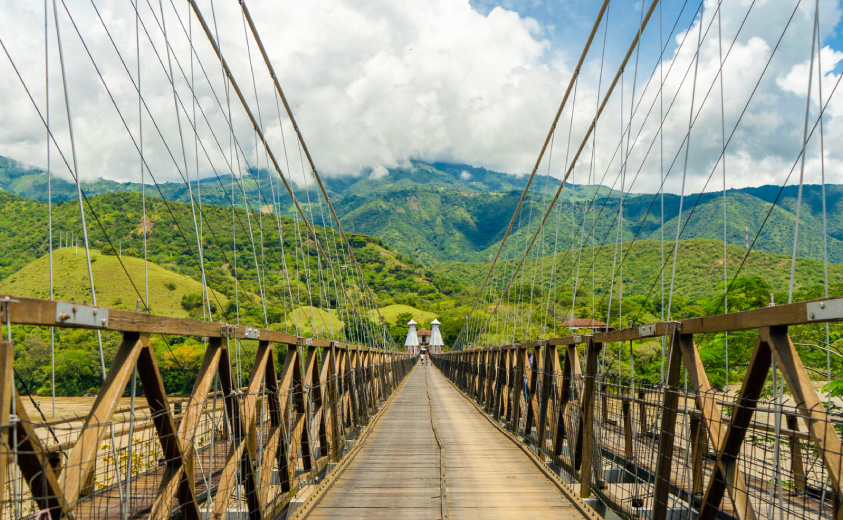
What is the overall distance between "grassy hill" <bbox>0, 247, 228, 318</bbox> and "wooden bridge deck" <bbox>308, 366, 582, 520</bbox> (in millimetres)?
30151

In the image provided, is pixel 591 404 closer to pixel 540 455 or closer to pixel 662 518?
pixel 662 518

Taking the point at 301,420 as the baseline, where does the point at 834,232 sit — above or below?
above

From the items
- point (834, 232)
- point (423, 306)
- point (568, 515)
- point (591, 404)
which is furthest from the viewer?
point (423, 306)

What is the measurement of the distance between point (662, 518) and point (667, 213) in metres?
123

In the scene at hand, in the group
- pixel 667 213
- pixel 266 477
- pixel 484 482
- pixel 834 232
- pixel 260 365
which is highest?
pixel 667 213

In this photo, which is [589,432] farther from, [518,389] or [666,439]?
[518,389]

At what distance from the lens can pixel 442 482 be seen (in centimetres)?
462

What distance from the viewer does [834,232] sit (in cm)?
4544

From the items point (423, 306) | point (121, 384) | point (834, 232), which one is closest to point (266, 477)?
point (121, 384)

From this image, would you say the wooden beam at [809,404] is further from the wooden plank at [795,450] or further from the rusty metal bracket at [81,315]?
the rusty metal bracket at [81,315]

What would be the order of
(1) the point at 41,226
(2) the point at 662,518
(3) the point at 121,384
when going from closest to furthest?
(3) the point at 121,384, (2) the point at 662,518, (1) the point at 41,226

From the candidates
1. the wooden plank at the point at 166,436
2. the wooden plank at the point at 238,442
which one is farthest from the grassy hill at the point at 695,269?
the wooden plank at the point at 166,436

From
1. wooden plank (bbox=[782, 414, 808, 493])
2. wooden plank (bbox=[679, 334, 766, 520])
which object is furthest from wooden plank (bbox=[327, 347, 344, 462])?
wooden plank (bbox=[782, 414, 808, 493])

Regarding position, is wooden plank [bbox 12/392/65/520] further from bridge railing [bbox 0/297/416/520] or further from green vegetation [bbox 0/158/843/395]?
green vegetation [bbox 0/158/843/395]
